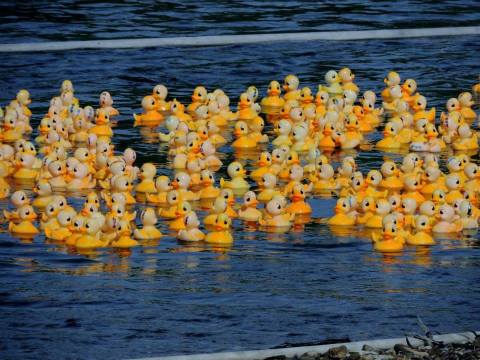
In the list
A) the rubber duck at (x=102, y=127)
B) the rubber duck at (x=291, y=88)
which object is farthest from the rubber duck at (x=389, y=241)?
the rubber duck at (x=291, y=88)

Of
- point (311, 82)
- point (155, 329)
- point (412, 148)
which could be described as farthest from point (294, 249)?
point (311, 82)

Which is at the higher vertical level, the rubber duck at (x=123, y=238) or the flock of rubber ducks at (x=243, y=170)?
the flock of rubber ducks at (x=243, y=170)

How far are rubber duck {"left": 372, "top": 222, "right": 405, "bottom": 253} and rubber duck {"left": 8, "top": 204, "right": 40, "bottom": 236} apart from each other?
3.21m

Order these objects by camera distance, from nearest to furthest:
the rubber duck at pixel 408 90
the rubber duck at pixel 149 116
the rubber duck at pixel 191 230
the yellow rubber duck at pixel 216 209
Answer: the rubber duck at pixel 191 230
the yellow rubber duck at pixel 216 209
the rubber duck at pixel 149 116
the rubber duck at pixel 408 90

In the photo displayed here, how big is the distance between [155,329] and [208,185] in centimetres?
377

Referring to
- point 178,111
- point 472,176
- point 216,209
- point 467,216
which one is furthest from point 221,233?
point 178,111

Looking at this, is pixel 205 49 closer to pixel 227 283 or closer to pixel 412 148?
pixel 412 148

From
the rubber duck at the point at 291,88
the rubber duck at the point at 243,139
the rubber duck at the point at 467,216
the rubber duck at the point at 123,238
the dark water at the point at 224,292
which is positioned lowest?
the dark water at the point at 224,292

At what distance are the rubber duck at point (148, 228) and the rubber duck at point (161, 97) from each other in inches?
195

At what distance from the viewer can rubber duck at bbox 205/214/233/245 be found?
1275cm

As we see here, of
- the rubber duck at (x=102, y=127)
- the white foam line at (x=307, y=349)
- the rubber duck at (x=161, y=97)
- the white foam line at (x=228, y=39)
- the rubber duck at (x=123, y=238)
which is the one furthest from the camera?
the white foam line at (x=228, y=39)

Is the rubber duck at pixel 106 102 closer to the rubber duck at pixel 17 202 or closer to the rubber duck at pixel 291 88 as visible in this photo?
the rubber duck at pixel 291 88

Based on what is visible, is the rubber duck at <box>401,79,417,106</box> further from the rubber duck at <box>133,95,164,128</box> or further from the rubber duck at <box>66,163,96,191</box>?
the rubber duck at <box>66,163,96,191</box>

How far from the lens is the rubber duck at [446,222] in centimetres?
1304
